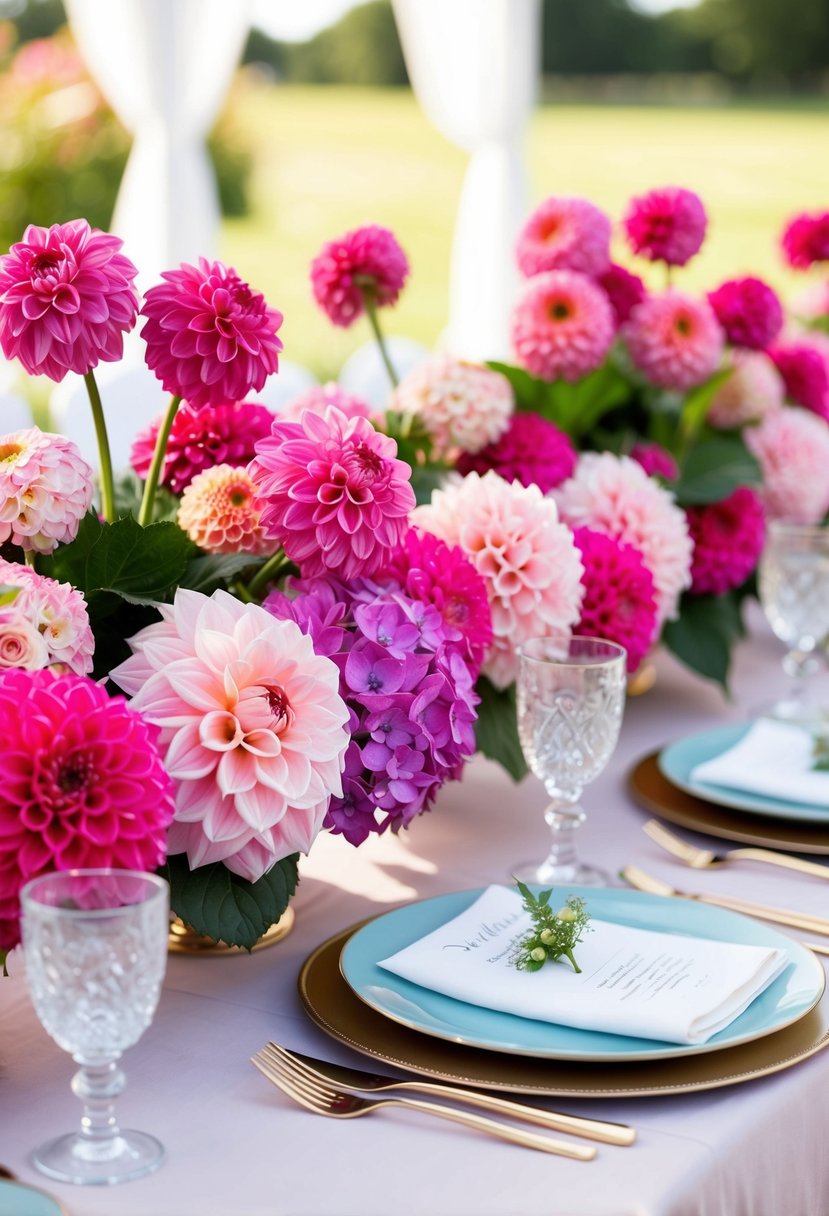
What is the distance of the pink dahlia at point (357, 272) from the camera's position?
1.40m

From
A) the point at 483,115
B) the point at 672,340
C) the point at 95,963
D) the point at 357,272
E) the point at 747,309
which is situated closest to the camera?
the point at 95,963

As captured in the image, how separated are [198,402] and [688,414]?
967 millimetres

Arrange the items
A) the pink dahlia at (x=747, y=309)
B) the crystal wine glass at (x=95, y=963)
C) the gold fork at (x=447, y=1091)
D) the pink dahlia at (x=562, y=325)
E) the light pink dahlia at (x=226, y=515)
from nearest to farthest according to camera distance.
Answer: the crystal wine glass at (x=95, y=963)
the gold fork at (x=447, y=1091)
the light pink dahlia at (x=226, y=515)
the pink dahlia at (x=562, y=325)
the pink dahlia at (x=747, y=309)

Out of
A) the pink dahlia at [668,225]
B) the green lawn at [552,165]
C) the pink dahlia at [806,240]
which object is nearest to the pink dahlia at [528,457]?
the pink dahlia at [668,225]

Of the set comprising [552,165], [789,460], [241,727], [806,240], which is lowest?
[241,727]

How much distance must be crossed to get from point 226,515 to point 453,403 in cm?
47

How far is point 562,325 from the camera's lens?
157 centimetres

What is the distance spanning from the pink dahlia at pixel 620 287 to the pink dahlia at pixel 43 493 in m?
0.92

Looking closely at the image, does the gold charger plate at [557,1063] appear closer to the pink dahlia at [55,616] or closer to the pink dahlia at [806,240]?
the pink dahlia at [55,616]

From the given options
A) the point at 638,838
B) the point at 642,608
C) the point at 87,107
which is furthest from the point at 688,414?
the point at 87,107

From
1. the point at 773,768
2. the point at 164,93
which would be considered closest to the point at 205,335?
the point at 773,768

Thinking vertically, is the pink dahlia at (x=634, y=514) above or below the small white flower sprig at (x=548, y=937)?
above

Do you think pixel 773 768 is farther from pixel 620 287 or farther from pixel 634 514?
pixel 620 287

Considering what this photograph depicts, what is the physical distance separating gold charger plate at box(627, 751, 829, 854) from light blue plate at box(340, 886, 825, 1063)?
200 millimetres
